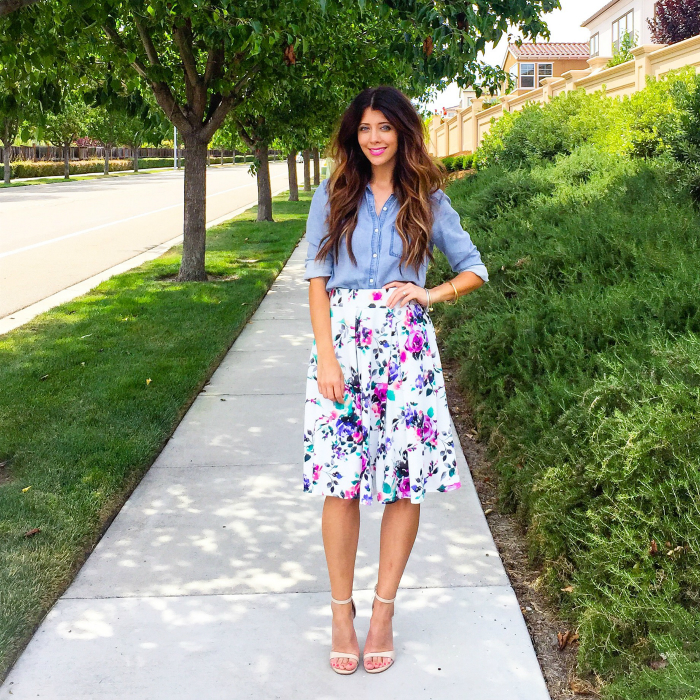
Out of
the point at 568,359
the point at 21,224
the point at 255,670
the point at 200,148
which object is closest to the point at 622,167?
the point at 568,359

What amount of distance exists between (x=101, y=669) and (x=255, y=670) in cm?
51

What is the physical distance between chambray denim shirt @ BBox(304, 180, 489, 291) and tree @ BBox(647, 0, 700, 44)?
30152mm

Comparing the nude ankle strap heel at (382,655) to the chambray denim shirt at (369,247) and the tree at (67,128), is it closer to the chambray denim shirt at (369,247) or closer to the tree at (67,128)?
the chambray denim shirt at (369,247)

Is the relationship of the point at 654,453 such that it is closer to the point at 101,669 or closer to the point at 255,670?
the point at 255,670

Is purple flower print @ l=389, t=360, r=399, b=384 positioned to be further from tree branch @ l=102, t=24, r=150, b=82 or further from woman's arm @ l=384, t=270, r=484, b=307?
tree branch @ l=102, t=24, r=150, b=82

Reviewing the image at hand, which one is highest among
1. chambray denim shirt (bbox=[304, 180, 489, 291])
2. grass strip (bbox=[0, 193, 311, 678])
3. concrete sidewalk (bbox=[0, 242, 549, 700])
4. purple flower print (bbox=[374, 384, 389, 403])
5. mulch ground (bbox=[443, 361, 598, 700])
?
chambray denim shirt (bbox=[304, 180, 489, 291])

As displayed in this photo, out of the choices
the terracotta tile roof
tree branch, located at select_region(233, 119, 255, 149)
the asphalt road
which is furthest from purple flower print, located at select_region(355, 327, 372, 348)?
the terracotta tile roof

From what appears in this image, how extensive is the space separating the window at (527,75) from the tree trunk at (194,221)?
47.2 metres

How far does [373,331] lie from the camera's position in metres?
2.73

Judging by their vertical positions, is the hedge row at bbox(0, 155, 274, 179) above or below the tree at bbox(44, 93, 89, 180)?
below

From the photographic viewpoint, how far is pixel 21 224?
19312mm

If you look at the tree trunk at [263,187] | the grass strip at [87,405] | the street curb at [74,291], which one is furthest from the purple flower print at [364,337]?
the tree trunk at [263,187]

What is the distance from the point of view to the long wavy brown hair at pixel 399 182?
8.96 feet

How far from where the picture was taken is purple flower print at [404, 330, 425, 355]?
2.73 meters
